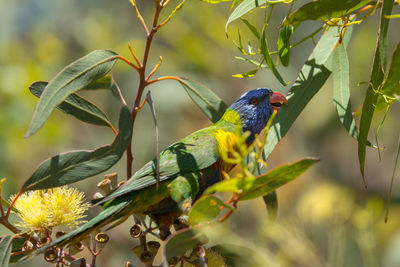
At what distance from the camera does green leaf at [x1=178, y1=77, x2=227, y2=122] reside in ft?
4.76

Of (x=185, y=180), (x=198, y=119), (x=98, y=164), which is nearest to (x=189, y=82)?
(x=185, y=180)

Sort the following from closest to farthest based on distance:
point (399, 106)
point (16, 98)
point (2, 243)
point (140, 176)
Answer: point (2, 243), point (140, 176), point (16, 98), point (399, 106)

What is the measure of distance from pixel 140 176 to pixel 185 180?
5.5 inches

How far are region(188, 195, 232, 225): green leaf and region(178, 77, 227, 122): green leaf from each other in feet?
1.63

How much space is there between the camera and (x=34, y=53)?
3.54m

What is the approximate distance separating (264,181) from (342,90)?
0.57 metres

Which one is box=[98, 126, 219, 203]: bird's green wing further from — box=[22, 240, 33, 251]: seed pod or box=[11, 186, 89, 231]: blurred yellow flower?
box=[22, 240, 33, 251]: seed pod

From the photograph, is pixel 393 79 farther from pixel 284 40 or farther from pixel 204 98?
pixel 204 98

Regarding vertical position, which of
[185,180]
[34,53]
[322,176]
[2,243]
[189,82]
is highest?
[34,53]

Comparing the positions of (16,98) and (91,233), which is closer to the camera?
(91,233)

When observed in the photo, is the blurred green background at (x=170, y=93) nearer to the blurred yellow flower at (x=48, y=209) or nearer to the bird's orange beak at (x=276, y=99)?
the bird's orange beak at (x=276, y=99)

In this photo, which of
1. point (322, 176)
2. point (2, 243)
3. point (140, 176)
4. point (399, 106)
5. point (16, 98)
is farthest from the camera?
point (399, 106)

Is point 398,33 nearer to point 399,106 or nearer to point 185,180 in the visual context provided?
point 399,106

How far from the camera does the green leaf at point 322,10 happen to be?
1.16 metres
